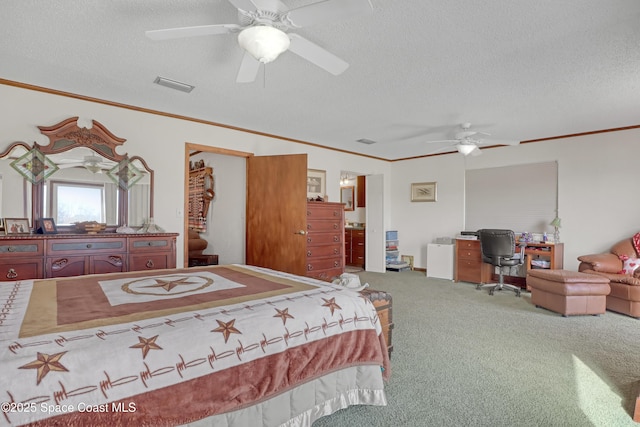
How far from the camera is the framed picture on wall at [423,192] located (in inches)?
268

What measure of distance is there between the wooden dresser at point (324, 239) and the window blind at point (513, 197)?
2.76 metres

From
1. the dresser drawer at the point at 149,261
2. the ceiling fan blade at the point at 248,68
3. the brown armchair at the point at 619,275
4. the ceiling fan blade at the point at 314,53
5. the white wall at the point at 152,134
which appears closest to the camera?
the ceiling fan blade at the point at 314,53

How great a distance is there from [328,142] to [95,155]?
3.53 metres

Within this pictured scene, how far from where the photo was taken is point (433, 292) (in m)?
5.01

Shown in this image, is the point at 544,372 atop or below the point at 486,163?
below

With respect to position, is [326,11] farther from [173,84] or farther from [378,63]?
[173,84]

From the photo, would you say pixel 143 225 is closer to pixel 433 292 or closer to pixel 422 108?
pixel 422 108

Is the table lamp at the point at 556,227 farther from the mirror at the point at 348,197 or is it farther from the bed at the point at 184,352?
the bed at the point at 184,352

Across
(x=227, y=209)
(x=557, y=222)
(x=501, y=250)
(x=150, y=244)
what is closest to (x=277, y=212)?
(x=227, y=209)

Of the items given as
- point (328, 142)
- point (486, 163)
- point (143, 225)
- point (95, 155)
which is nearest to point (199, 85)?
point (95, 155)

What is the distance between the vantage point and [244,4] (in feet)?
5.61

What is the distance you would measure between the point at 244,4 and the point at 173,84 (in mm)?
1907

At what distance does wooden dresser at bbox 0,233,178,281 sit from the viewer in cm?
284

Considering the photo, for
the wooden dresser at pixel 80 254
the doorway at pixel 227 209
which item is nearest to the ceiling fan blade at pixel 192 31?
the wooden dresser at pixel 80 254
